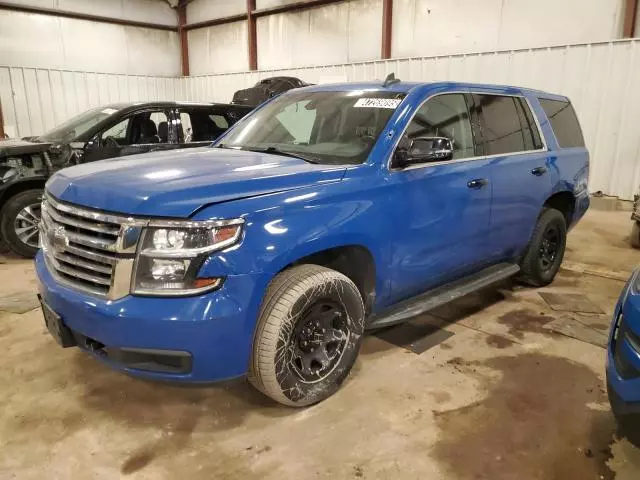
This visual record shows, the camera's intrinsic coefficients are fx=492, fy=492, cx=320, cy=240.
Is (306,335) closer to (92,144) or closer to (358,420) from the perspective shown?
(358,420)

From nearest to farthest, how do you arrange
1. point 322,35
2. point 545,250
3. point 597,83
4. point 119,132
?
point 545,250 < point 119,132 < point 597,83 < point 322,35

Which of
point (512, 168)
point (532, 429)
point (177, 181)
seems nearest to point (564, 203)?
point (512, 168)

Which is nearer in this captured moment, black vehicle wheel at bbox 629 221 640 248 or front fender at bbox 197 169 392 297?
front fender at bbox 197 169 392 297

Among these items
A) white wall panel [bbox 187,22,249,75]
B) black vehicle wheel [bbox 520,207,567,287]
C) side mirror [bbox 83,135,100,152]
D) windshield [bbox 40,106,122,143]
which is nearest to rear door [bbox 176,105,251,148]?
windshield [bbox 40,106,122,143]

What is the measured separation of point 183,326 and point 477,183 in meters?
2.21

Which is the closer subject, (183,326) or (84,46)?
(183,326)

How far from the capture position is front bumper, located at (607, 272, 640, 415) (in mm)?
1899

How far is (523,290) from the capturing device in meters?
4.52

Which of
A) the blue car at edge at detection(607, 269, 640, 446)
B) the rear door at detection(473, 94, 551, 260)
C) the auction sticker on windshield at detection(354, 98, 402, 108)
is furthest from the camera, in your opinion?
the rear door at detection(473, 94, 551, 260)

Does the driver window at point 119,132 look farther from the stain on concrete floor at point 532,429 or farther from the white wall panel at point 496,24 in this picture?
the white wall panel at point 496,24

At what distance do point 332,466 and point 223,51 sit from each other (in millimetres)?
14625

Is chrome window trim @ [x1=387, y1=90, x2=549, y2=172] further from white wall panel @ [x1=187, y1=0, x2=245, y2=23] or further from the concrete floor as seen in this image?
white wall panel @ [x1=187, y1=0, x2=245, y2=23]

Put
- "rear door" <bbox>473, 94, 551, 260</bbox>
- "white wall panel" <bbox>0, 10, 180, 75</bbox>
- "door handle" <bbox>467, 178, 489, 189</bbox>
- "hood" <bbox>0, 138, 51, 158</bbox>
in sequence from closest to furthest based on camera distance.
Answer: "door handle" <bbox>467, 178, 489, 189</bbox>, "rear door" <bbox>473, 94, 551, 260</bbox>, "hood" <bbox>0, 138, 51, 158</bbox>, "white wall panel" <bbox>0, 10, 180, 75</bbox>

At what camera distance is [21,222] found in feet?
17.6
